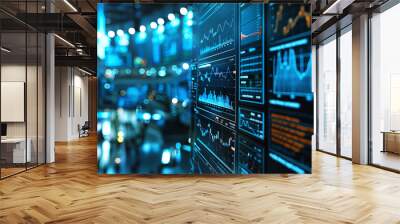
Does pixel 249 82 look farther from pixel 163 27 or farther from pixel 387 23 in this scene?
pixel 387 23

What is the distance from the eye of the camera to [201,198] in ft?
16.0

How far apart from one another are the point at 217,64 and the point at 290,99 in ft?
4.49

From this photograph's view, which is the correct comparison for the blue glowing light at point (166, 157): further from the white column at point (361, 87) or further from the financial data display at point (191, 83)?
the white column at point (361, 87)

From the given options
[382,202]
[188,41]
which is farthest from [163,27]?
[382,202]

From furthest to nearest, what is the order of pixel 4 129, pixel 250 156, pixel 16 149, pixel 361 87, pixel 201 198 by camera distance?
pixel 361 87, pixel 16 149, pixel 4 129, pixel 250 156, pixel 201 198

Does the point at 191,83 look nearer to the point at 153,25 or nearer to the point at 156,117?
the point at 156,117

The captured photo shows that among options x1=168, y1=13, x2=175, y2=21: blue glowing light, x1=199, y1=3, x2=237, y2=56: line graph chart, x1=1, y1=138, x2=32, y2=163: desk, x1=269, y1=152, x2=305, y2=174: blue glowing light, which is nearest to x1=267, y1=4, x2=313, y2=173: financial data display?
x1=269, y1=152, x2=305, y2=174: blue glowing light

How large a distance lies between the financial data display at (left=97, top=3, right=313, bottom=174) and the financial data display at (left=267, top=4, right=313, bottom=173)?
17 millimetres

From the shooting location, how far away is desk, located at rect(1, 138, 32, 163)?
21.7ft

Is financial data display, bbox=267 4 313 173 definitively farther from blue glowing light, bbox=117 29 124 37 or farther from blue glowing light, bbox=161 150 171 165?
blue glowing light, bbox=117 29 124 37

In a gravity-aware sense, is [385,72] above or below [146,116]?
above

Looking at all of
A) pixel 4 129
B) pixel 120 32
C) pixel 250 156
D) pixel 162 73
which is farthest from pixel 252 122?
pixel 4 129

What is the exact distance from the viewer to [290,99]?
19.6 feet

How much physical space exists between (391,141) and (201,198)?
4.53 metres
